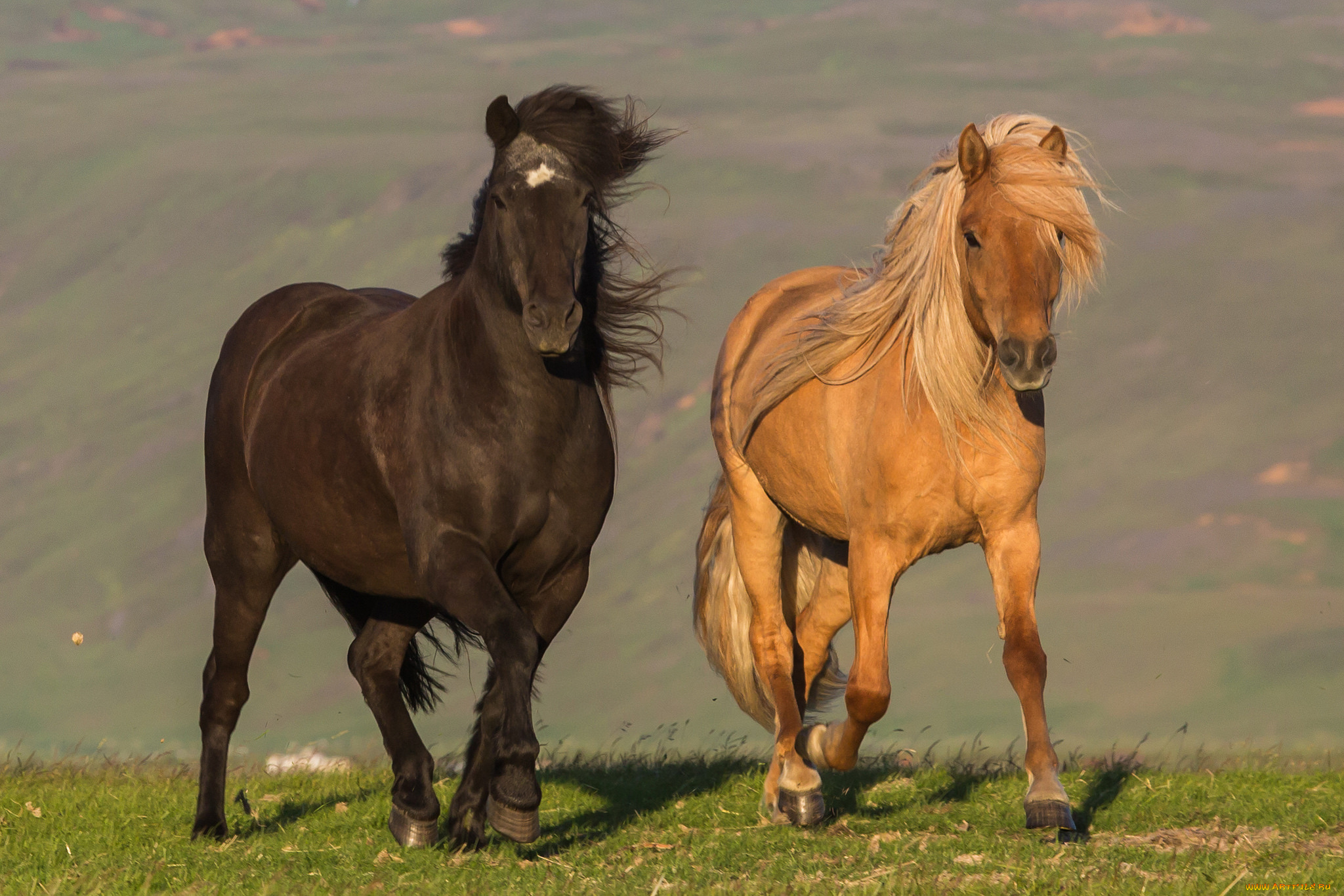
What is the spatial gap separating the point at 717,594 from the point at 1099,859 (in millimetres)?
2926

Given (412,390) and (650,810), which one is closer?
(412,390)

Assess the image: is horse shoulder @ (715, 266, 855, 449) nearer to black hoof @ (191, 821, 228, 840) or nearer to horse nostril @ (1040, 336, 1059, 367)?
horse nostril @ (1040, 336, 1059, 367)

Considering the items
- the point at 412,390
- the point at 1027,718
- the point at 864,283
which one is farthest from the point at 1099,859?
the point at 412,390

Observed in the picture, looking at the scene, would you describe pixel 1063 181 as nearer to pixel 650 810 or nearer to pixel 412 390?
pixel 412 390

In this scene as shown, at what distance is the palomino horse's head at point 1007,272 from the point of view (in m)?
5.57

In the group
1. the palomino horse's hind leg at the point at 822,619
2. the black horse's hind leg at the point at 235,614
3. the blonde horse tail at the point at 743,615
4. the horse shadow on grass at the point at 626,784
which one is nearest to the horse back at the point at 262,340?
the black horse's hind leg at the point at 235,614

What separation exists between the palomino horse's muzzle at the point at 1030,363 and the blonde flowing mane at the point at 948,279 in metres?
0.42

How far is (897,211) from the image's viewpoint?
21.6 feet

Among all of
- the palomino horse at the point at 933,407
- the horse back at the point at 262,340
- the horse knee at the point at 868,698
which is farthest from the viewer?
the horse back at the point at 262,340

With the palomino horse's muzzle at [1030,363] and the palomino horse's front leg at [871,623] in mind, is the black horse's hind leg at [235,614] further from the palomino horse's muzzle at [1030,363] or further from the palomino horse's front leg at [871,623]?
the palomino horse's muzzle at [1030,363]

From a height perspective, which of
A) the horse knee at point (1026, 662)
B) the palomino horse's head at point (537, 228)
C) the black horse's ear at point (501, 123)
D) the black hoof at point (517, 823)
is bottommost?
the black hoof at point (517, 823)

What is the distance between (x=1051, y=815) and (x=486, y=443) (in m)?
2.49

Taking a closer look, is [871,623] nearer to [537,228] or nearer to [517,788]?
[517,788]

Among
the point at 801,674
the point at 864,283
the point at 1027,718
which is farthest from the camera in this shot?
the point at 801,674
